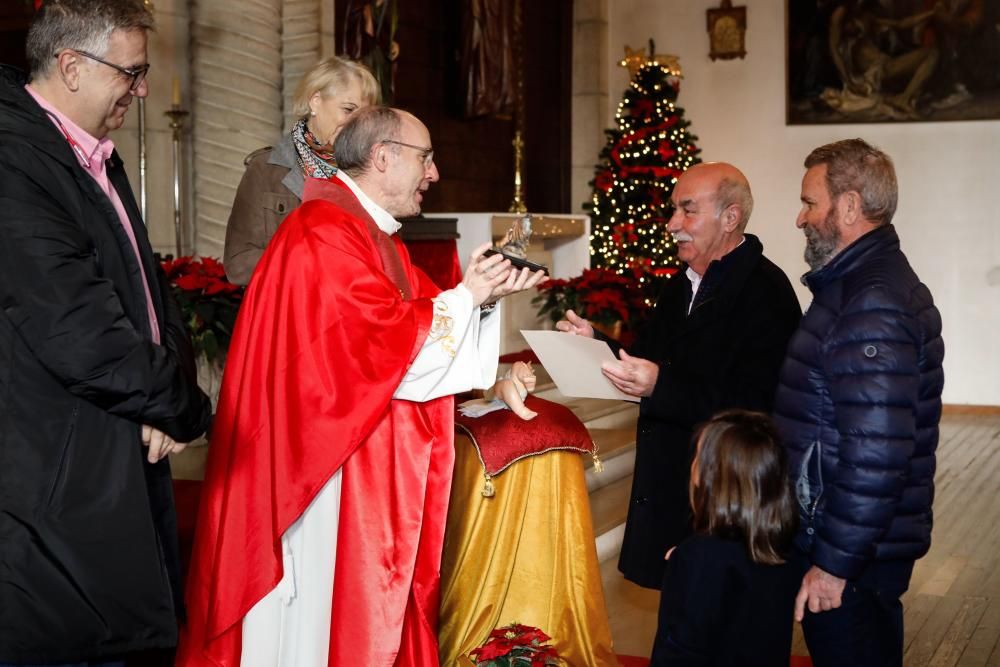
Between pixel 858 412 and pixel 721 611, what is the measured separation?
52 centimetres

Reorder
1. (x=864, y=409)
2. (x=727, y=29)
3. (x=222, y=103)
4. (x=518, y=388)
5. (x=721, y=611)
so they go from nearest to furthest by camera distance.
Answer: (x=721, y=611)
(x=864, y=409)
(x=518, y=388)
(x=222, y=103)
(x=727, y=29)

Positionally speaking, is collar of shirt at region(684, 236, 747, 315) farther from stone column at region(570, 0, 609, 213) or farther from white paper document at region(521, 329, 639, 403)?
stone column at region(570, 0, 609, 213)

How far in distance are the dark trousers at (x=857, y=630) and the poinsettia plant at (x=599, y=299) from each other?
4.97 metres

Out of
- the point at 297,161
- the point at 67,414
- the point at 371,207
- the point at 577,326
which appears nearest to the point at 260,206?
the point at 297,161

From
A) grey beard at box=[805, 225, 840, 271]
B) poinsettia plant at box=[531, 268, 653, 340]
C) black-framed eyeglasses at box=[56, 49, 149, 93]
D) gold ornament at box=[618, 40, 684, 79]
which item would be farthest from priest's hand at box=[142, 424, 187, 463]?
gold ornament at box=[618, 40, 684, 79]

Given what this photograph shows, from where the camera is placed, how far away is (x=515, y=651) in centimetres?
299

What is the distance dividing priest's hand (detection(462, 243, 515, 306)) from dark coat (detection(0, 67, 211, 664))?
34.1 inches

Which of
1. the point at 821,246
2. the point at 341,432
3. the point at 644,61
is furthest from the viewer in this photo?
the point at 644,61

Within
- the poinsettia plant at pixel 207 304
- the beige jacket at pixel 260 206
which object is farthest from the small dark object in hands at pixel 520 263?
the poinsettia plant at pixel 207 304

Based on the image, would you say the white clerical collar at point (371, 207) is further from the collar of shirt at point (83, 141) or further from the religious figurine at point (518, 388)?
the collar of shirt at point (83, 141)

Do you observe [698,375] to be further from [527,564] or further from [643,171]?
[643,171]

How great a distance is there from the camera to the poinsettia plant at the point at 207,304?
4.85 meters

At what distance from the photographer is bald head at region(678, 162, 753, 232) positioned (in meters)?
3.38

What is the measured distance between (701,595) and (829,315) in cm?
72
